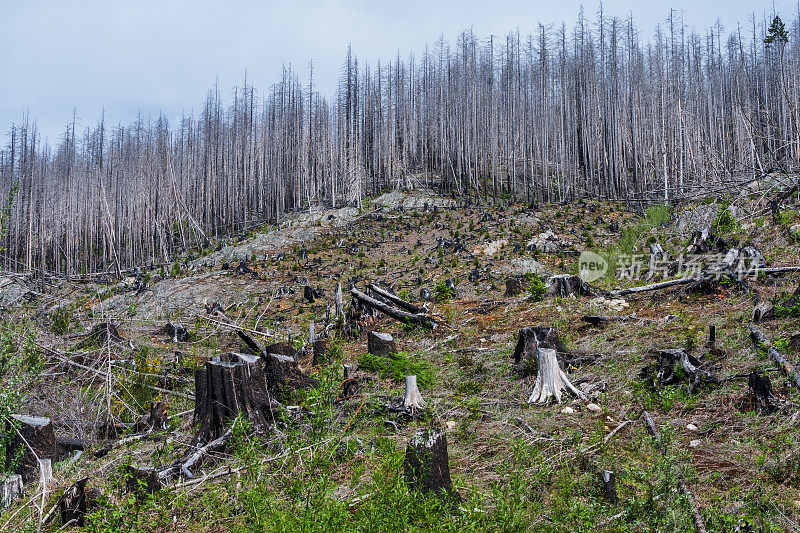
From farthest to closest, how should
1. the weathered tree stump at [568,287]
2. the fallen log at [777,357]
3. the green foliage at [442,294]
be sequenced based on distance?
the green foliage at [442,294] < the weathered tree stump at [568,287] < the fallen log at [777,357]

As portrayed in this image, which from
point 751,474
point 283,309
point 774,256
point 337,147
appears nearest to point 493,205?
point 337,147

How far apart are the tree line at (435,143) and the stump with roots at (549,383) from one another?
83.9 feet

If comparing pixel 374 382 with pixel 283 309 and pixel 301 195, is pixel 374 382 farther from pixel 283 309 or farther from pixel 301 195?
pixel 301 195

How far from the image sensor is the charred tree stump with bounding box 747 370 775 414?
362 cm

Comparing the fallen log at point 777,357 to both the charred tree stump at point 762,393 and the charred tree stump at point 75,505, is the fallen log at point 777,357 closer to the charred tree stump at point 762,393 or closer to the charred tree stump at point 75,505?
the charred tree stump at point 762,393

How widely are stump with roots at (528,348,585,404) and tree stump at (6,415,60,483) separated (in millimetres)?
4691

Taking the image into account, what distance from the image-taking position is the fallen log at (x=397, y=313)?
8195mm

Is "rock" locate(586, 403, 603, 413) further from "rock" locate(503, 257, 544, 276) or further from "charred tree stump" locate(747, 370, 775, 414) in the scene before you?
"rock" locate(503, 257, 544, 276)

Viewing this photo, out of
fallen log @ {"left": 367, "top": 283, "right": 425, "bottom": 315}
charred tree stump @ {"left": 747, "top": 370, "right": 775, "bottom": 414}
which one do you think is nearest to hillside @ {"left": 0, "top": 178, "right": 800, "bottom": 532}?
charred tree stump @ {"left": 747, "top": 370, "right": 775, "bottom": 414}

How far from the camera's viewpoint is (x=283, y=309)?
41.8ft

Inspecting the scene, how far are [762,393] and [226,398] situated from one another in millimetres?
4595

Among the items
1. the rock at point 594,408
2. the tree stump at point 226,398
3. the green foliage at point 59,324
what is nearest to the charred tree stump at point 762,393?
the rock at point 594,408

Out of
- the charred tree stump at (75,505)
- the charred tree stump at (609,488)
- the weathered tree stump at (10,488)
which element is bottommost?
the weathered tree stump at (10,488)

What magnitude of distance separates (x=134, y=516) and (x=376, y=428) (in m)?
2.17
